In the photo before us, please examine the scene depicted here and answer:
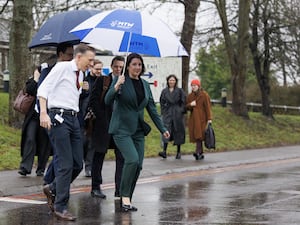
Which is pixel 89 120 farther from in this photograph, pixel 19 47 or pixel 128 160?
pixel 19 47

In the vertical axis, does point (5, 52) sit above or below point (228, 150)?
above

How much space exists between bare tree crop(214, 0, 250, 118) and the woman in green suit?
59.5 feet

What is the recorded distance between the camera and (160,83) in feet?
72.0

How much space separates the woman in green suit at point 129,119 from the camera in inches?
328

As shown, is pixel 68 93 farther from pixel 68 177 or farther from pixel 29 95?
pixel 29 95

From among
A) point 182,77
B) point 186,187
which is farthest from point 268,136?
point 186,187

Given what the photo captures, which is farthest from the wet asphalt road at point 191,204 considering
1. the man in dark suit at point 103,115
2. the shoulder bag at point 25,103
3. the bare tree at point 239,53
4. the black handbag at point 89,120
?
the bare tree at point 239,53

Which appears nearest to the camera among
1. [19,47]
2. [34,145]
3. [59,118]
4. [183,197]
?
[59,118]

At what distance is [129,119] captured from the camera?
8375 mm

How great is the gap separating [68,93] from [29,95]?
3208 mm

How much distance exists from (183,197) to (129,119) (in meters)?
1.88

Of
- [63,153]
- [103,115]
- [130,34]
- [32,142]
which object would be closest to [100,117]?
[103,115]

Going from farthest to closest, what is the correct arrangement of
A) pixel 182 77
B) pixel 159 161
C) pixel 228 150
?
pixel 182 77 → pixel 228 150 → pixel 159 161

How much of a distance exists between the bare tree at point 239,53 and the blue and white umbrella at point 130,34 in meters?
17.7
